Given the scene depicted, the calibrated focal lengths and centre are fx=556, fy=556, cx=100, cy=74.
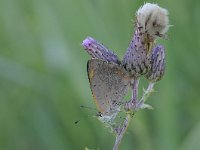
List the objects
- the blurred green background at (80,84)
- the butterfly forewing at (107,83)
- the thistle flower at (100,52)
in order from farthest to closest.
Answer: the blurred green background at (80,84), the thistle flower at (100,52), the butterfly forewing at (107,83)

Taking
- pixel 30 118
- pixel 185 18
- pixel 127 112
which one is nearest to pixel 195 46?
pixel 185 18

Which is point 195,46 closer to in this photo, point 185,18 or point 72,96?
point 185,18

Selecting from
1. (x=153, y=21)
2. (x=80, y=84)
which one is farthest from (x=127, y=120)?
Answer: (x=80, y=84)

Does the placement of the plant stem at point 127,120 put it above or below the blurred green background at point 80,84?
above

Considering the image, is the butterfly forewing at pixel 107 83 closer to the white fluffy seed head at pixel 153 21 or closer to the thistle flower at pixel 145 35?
the thistle flower at pixel 145 35

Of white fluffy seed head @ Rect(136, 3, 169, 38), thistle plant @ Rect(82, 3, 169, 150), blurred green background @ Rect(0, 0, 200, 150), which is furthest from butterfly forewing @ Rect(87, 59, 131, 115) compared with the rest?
blurred green background @ Rect(0, 0, 200, 150)

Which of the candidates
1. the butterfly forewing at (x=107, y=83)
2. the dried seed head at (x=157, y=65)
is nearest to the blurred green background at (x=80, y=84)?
the dried seed head at (x=157, y=65)
